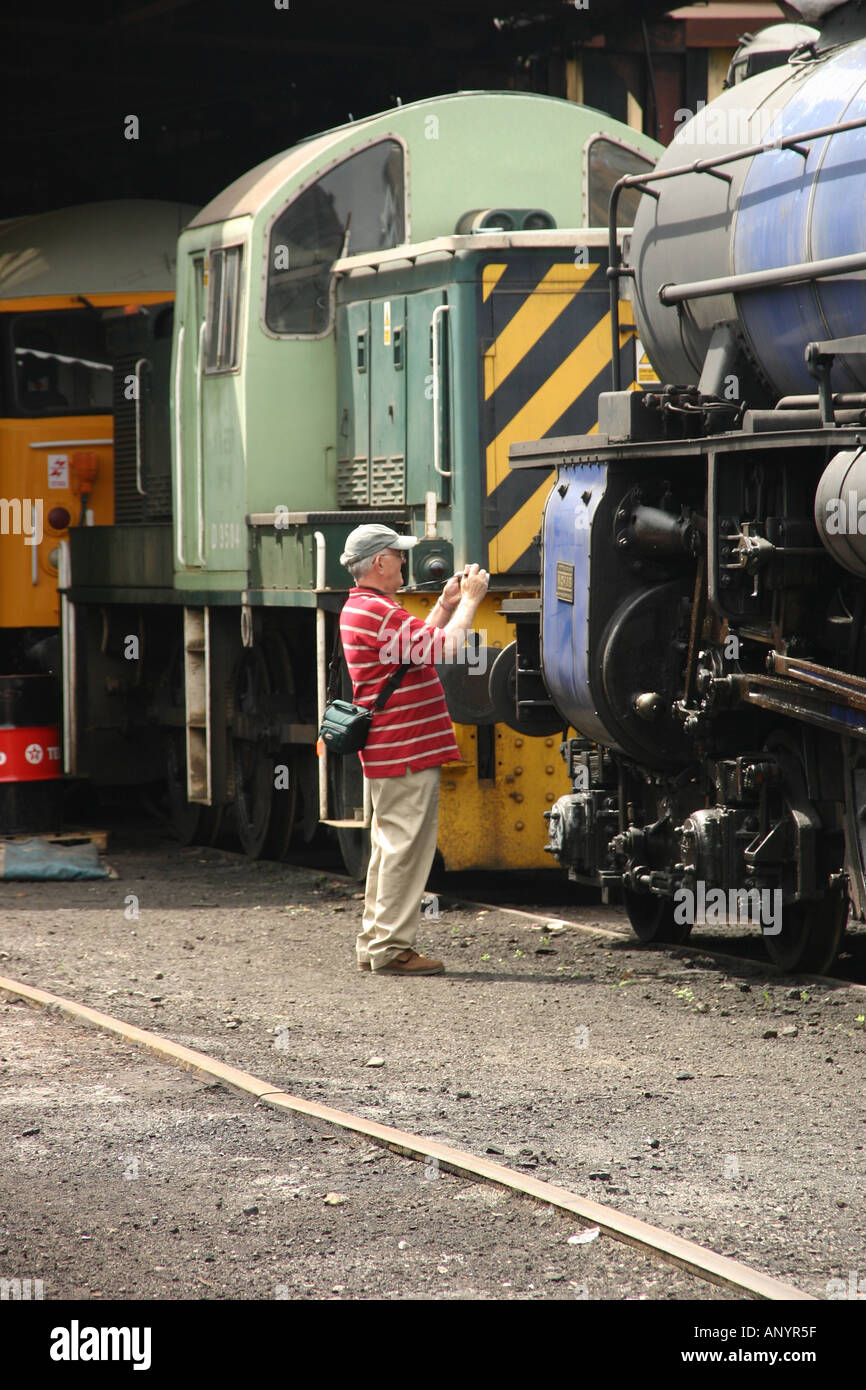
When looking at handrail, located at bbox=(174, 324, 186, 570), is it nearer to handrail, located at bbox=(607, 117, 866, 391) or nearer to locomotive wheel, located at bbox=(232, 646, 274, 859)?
locomotive wheel, located at bbox=(232, 646, 274, 859)

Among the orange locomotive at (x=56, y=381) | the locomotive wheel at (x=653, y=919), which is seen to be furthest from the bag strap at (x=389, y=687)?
the orange locomotive at (x=56, y=381)

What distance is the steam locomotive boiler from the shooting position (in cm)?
715

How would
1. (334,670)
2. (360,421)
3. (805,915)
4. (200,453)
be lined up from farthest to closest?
(200,453) → (360,421) → (334,670) → (805,915)

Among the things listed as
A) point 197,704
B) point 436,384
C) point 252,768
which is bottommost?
point 252,768

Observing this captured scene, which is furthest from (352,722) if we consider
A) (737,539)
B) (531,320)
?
(531,320)

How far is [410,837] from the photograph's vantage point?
27.4ft

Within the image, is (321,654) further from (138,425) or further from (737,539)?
(138,425)

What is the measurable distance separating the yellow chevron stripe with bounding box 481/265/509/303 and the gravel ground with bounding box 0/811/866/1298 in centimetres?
305

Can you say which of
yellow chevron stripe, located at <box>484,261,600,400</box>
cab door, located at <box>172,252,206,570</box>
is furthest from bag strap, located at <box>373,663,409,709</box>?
cab door, located at <box>172,252,206,570</box>

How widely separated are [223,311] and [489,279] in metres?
2.21

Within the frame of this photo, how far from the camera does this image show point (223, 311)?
11.8 meters

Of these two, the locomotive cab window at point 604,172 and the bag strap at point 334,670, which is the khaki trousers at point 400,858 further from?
the locomotive cab window at point 604,172

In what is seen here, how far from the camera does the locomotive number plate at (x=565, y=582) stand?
842cm

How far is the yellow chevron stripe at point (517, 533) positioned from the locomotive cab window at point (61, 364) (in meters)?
5.35
